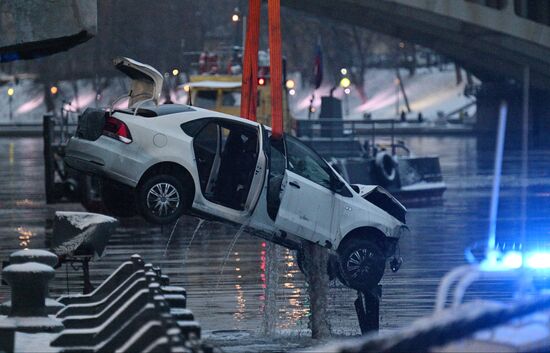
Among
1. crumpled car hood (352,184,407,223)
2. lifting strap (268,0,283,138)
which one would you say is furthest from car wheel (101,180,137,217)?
crumpled car hood (352,184,407,223)

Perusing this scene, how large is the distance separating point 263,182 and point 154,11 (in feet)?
113

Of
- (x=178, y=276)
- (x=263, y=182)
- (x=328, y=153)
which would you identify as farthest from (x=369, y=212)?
(x=328, y=153)

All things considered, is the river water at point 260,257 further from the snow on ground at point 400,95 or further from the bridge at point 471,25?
the snow on ground at point 400,95

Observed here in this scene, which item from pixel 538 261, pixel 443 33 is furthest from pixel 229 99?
pixel 538 261

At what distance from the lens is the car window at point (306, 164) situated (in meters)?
17.7

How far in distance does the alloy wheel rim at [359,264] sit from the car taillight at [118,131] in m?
2.86

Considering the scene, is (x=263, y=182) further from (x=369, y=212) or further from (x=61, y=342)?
(x=61, y=342)

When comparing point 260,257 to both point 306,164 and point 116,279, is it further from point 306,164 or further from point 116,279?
point 116,279

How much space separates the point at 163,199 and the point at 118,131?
0.91 m

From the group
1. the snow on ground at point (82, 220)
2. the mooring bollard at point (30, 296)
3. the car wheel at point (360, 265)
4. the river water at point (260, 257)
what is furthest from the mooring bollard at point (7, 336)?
the car wheel at point (360, 265)

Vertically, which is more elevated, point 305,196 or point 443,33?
point 443,33

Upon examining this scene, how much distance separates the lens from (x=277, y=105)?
57.1 ft

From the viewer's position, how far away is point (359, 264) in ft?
59.0

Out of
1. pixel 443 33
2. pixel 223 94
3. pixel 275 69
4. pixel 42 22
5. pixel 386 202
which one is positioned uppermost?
pixel 443 33
